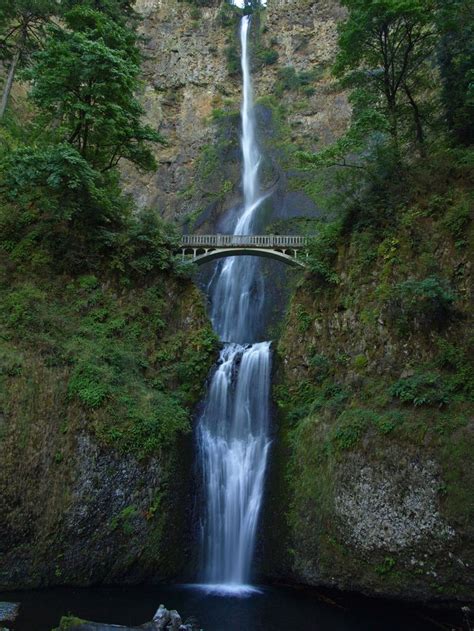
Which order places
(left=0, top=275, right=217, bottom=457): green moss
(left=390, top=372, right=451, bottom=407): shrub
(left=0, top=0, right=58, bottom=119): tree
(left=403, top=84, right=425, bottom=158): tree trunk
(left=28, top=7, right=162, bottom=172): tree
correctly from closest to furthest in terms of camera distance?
1. (left=390, top=372, right=451, bottom=407): shrub
2. (left=0, top=275, right=217, bottom=457): green moss
3. (left=28, top=7, right=162, bottom=172): tree
4. (left=403, top=84, right=425, bottom=158): tree trunk
5. (left=0, top=0, right=58, bottom=119): tree

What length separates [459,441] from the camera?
10.7m

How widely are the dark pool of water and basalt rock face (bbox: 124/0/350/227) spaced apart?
23.7 metres

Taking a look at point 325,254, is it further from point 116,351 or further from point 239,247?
point 116,351

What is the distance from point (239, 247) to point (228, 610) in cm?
1565

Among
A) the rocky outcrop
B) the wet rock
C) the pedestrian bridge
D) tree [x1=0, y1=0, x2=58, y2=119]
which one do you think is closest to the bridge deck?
the pedestrian bridge

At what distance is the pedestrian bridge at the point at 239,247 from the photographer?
22.2 meters

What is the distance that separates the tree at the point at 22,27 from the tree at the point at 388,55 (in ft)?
36.9

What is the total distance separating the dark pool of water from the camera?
967 cm

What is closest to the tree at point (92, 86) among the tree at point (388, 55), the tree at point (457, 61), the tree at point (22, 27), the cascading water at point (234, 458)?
the tree at point (22, 27)

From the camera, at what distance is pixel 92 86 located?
15.6 m

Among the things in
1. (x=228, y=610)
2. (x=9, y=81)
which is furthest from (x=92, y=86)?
(x=228, y=610)

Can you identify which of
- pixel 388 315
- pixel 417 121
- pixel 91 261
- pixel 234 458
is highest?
pixel 417 121

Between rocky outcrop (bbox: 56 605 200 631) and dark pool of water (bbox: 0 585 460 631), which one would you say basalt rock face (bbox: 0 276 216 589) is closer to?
dark pool of water (bbox: 0 585 460 631)

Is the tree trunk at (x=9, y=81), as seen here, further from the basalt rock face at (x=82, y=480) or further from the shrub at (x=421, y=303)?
the shrub at (x=421, y=303)
